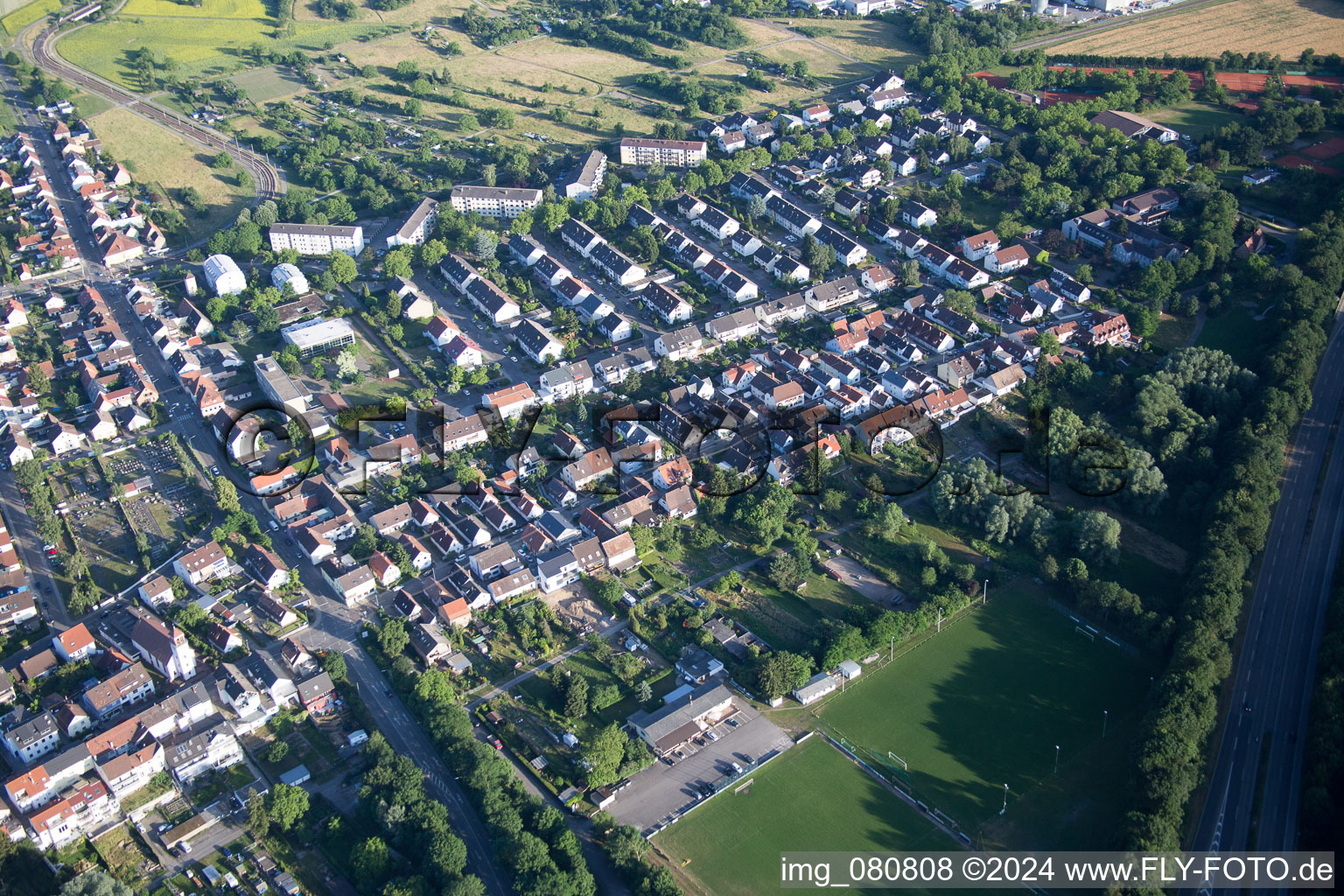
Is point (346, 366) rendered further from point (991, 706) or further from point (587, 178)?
point (991, 706)

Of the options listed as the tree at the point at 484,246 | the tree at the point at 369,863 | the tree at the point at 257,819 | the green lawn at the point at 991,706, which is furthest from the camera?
the tree at the point at 484,246

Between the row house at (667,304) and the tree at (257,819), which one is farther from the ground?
the row house at (667,304)

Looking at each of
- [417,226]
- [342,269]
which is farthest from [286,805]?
[417,226]

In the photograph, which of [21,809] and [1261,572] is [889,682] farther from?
[21,809]

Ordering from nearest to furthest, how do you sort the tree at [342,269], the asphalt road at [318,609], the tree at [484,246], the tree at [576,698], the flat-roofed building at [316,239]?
the asphalt road at [318,609]
the tree at [576,698]
the tree at [342,269]
the tree at [484,246]
the flat-roofed building at [316,239]

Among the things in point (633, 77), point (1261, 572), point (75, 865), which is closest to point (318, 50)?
point (633, 77)

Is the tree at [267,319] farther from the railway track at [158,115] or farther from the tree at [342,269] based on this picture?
the railway track at [158,115]

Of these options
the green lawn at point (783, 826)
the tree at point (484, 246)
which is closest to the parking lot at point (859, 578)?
the green lawn at point (783, 826)

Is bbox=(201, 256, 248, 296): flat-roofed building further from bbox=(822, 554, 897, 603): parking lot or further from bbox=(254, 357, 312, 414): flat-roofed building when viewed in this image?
bbox=(822, 554, 897, 603): parking lot

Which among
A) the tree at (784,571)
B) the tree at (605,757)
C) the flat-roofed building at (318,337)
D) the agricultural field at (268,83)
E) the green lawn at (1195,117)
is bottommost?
the tree at (605,757)
